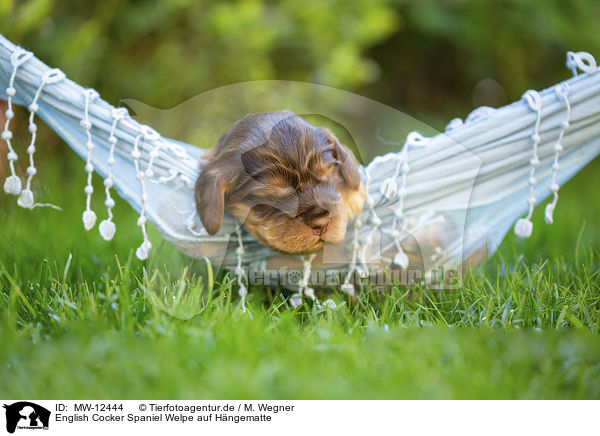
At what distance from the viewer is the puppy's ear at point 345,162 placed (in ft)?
7.36

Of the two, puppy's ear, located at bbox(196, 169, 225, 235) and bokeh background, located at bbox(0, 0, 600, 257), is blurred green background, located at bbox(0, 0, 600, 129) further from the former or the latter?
puppy's ear, located at bbox(196, 169, 225, 235)

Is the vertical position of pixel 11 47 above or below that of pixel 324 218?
above

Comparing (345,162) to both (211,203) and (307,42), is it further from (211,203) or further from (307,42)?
(307,42)

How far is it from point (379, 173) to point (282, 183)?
0.50 m

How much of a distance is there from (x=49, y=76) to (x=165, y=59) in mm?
2423

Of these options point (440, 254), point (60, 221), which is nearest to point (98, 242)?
point (60, 221)

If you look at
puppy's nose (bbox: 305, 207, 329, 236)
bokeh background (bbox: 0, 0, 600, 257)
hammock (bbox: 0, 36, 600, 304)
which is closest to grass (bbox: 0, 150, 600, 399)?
hammock (bbox: 0, 36, 600, 304)

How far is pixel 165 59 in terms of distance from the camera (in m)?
4.65

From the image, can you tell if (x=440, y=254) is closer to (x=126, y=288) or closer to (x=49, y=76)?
(x=126, y=288)

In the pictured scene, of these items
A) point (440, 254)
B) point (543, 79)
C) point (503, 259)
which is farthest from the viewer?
point (543, 79)
